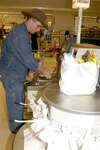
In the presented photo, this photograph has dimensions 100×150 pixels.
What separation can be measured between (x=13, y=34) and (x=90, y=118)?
1.51 m

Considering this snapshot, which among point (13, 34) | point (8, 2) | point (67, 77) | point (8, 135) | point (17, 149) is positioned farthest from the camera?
point (8, 2)

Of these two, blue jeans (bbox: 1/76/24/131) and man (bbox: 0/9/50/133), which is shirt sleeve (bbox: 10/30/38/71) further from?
blue jeans (bbox: 1/76/24/131)

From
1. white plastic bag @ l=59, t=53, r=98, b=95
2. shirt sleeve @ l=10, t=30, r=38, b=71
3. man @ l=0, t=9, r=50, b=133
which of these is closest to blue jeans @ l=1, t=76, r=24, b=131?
man @ l=0, t=9, r=50, b=133

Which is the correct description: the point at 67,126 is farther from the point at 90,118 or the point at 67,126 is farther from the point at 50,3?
the point at 50,3

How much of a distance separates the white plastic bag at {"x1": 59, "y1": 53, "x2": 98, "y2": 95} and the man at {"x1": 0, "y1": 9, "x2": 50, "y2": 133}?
908 mm

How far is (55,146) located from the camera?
1.15 m

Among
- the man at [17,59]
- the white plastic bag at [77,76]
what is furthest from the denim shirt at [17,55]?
the white plastic bag at [77,76]

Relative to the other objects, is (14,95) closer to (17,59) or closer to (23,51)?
(17,59)

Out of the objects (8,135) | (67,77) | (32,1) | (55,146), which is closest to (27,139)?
(55,146)

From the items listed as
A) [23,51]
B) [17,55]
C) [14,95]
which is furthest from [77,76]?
[14,95]

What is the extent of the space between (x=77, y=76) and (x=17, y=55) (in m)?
1.22

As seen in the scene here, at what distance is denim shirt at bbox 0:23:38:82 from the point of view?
2205 mm

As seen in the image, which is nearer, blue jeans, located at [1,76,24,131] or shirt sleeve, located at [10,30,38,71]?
shirt sleeve, located at [10,30,38,71]

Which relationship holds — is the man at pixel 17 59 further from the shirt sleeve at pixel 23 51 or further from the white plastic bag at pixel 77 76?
the white plastic bag at pixel 77 76
